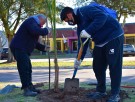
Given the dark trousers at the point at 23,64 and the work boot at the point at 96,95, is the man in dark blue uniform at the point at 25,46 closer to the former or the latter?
the dark trousers at the point at 23,64

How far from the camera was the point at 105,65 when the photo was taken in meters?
6.70

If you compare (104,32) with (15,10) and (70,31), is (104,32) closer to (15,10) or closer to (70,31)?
(15,10)

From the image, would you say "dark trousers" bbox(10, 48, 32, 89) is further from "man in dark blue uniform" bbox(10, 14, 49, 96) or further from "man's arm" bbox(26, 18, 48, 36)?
"man's arm" bbox(26, 18, 48, 36)

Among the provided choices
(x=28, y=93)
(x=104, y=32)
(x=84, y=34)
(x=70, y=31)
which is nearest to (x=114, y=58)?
(x=104, y=32)

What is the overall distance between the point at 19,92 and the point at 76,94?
1415mm

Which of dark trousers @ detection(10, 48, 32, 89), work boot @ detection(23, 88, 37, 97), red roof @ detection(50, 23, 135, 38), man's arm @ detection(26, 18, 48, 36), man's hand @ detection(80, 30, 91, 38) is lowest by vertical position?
work boot @ detection(23, 88, 37, 97)

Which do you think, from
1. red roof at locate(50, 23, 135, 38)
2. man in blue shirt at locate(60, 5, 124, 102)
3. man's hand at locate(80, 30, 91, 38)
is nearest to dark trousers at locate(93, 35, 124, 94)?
man in blue shirt at locate(60, 5, 124, 102)

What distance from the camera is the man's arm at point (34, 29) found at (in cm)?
687

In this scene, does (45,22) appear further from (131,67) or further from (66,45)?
(66,45)

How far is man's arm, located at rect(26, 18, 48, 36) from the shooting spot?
6.87m

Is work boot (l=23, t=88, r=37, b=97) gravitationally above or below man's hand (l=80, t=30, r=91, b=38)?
below

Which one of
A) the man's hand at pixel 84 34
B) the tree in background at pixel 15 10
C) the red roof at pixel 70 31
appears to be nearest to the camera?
the man's hand at pixel 84 34

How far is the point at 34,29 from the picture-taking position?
6.91 m

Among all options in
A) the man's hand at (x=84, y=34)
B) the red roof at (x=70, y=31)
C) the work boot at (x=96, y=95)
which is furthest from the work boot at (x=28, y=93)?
the red roof at (x=70, y=31)
